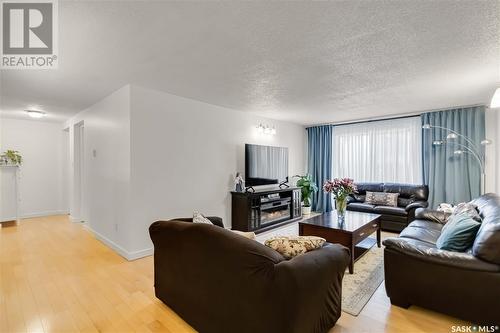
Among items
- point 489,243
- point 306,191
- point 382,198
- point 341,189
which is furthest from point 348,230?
point 306,191

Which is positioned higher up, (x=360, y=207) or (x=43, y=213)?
(x=360, y=207)

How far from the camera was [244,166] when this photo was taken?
4.99m

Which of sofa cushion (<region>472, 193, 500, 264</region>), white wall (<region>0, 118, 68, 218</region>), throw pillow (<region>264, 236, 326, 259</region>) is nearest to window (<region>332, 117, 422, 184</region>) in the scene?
Result: sofa cushion (<region>472, 193, 500, 264</region>)

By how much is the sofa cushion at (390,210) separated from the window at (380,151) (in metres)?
1.09

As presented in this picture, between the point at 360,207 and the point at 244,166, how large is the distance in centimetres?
255

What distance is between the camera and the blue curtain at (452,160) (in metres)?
4.54

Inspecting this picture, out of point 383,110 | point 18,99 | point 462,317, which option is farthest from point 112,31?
point 383,110

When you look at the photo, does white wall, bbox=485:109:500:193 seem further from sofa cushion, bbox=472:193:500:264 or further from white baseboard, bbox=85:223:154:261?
white baseboard, bbox=85:223:154:261

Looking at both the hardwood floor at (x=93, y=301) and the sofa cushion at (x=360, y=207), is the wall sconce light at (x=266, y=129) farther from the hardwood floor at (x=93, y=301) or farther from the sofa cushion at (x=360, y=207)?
the hardwood floor at (x=93, y=301)

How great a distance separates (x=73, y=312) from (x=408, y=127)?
636cm

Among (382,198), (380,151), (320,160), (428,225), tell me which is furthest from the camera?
(320,160)

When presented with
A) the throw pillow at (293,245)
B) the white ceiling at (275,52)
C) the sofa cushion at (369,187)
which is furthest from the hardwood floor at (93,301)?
the sofa cushion at (369,187)

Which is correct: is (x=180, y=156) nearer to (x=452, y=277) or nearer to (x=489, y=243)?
(x=452, y=277)

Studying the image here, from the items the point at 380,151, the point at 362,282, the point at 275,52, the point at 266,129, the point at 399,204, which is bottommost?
the point at 362,282
